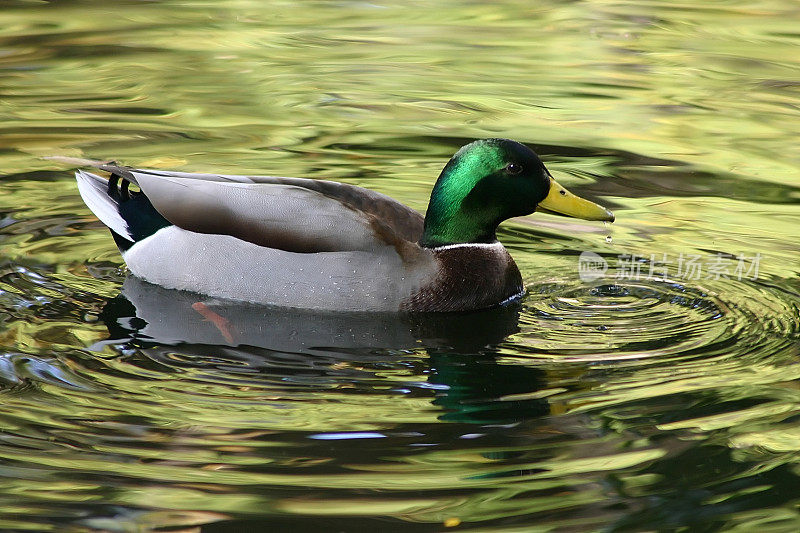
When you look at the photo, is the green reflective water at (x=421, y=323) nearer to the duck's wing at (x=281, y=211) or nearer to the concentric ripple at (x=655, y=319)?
the concentric ripple at (x=655, y=319)

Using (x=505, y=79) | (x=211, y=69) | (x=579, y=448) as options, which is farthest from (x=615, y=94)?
(x=579, y=448)

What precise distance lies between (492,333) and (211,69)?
6.26 meters

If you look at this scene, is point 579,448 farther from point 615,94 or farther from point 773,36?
point 773,36

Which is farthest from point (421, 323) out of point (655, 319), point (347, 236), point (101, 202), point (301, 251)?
point (101, 202)

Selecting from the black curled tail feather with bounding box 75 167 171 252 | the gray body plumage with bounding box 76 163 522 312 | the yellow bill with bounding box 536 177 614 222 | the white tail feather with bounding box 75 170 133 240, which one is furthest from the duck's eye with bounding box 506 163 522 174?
the white tail feather with bounding box 75 170 133 240

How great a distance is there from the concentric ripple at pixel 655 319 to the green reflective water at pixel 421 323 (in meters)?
0.02

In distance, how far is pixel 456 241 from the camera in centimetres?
690

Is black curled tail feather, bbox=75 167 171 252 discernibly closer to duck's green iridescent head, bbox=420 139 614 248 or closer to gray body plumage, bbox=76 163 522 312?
gray body plumage, bbox=76 163 522 312

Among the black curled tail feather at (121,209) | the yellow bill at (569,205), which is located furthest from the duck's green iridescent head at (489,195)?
the black curled tail feather at (121,209)

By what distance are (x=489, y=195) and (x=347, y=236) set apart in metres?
0.81

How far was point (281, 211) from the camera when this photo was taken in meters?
6.64

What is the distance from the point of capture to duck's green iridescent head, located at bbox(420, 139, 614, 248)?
6.67 metres

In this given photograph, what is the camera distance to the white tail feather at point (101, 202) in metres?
7.21

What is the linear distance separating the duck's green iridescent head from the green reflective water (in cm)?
45
